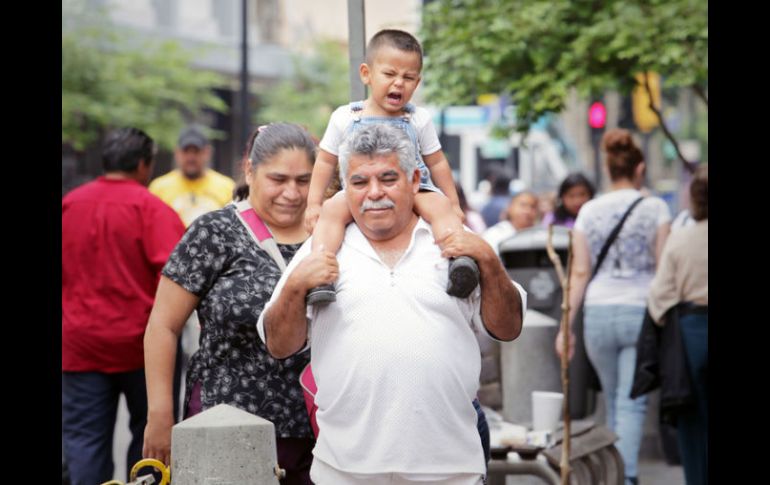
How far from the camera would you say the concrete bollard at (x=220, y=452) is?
170 inches

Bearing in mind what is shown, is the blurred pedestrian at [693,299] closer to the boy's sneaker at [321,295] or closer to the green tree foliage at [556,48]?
the green tree foliage at [556,48]

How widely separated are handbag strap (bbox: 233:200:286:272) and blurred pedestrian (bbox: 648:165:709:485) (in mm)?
3245

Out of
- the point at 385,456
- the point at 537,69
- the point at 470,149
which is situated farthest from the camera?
the point at 470,149

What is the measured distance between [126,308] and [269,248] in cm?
241

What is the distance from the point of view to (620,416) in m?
8.82

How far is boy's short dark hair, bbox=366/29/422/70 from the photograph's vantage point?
498 cm

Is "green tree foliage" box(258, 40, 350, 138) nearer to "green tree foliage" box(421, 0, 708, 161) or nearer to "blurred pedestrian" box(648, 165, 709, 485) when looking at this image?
"green tree foliage" box(421, 0, 708, 161)

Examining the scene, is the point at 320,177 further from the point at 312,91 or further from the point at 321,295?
the point at 312,91

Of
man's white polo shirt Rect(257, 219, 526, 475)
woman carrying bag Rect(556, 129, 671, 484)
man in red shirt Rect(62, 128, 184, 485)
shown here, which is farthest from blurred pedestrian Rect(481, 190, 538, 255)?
man's white polo shirt Rect(257, 219, 526, 475)

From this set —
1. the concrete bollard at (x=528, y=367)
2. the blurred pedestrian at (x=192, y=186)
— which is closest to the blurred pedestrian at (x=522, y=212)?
the blurred pedestrian at (x=192, y=186)
